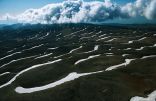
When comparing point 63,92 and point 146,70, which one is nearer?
point 63,92

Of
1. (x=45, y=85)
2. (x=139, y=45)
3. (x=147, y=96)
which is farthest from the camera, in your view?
(x=139, y=45)

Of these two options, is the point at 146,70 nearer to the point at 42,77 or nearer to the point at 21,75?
the point at 42,77

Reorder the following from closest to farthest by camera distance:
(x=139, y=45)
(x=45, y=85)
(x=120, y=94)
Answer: (x=120, y=94) < (x=45, y=85) < (x=139, y=45)

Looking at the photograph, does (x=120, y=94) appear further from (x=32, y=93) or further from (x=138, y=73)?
(x=32, y=93)

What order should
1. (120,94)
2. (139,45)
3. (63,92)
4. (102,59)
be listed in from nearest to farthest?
(120,94) < (63,92) < (102,59) < (139,45)

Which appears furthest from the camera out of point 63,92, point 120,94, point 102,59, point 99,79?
point 102,59

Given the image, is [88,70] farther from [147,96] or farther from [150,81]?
[147,96]

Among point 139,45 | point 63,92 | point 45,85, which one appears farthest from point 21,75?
point 139,45

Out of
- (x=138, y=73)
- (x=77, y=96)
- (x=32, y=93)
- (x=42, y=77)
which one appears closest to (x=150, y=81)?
(x=138, y=73)

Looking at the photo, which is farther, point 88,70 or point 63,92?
point 88,70
